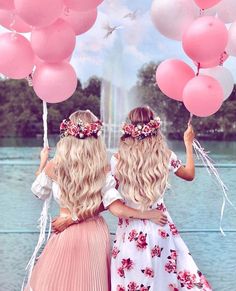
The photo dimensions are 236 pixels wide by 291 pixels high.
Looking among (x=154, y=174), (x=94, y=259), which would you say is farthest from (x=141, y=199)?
(x=94, y=259)

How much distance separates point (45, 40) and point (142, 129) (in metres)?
0.51

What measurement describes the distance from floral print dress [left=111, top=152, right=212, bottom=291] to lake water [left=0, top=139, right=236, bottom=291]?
2.99ft

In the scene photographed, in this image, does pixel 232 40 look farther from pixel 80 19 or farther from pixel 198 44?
pixel 80 19

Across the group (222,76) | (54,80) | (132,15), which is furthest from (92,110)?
(54,80)

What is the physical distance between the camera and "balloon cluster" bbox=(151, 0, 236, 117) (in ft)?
8.18

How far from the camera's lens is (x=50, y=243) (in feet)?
8.05

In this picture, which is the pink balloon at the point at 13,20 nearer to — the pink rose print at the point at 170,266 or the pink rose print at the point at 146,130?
the pink rose print at the point at 146,130

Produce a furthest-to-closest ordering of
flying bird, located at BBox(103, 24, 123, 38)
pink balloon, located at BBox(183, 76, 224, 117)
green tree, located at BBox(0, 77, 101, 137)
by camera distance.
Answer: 1. green tree, located at BBox(0, 77, 101, 137)
2. flying bird, located at BBox(103, 24, 123, 38)
3. pink balloon, located at BBox(183, 76, 224, 117)

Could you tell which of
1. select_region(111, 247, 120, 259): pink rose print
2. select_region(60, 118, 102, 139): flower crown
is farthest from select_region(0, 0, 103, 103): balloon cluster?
select_region(111, 247, 120, 259): pink rose print

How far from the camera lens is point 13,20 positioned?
2629 mm

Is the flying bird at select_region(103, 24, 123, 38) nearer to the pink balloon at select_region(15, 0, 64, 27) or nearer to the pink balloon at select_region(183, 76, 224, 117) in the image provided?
the pink balloon at select_region(183, 76, 224, 117)

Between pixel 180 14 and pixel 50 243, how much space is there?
105 cm

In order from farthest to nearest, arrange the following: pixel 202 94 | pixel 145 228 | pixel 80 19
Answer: pixel 80 19, pixel 202 94, pixel 145 228

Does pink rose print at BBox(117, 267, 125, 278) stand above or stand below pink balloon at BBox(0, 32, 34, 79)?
below
